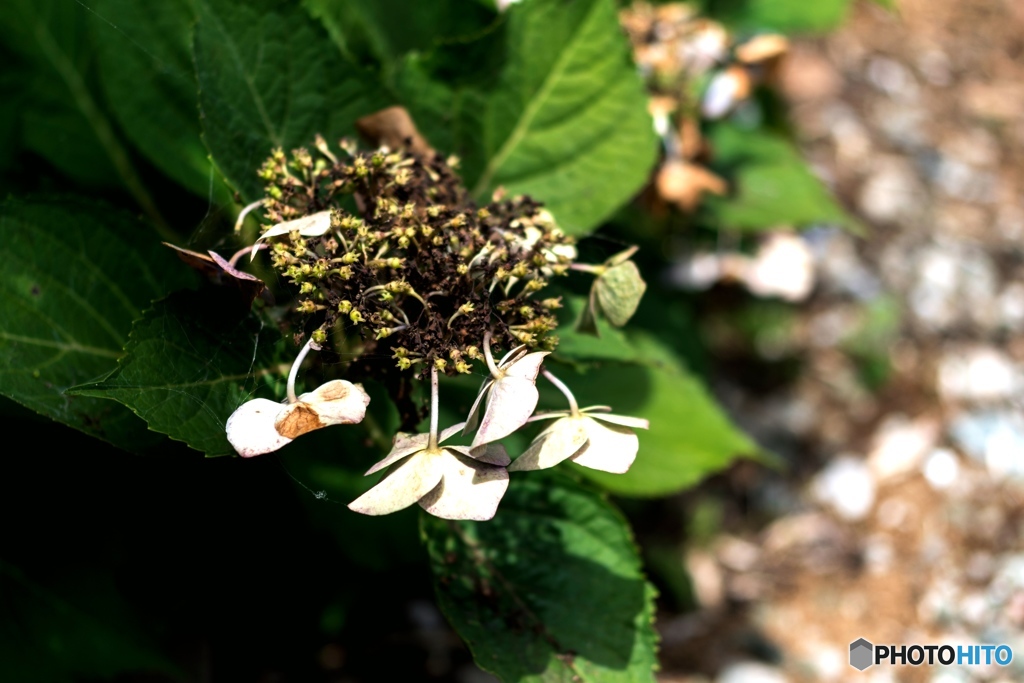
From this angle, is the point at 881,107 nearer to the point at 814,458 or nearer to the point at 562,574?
the point at 814,458

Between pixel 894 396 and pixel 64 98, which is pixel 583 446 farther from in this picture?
pixel 894 396

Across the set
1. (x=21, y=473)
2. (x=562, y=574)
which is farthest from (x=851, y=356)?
(x=21, y=473)

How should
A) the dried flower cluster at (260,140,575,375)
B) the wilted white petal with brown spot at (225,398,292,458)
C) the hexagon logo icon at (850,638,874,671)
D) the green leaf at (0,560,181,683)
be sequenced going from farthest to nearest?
the hexagon logo icon at (850,638,874,671) → the green leaf at (0,560,181,683) → the dried flower cluster at (260,140,575,375) → the wilted white petal with brown spot at (225,398,292,458)

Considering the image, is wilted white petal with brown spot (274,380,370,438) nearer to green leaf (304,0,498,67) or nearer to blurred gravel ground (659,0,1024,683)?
green leaf (304,0,498,67)

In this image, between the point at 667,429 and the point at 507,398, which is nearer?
the point at 507,398

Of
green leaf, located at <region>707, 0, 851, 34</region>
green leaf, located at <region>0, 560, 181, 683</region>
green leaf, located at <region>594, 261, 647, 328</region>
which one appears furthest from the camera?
green leaf, located at <region>707, 0, 851, 34</region>

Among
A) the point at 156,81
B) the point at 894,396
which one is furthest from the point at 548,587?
the point at 894,396

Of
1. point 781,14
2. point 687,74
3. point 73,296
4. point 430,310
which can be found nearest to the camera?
point 430,310

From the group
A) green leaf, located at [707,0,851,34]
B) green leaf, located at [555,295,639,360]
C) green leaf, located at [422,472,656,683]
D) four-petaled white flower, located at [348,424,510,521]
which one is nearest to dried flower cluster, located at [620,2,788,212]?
green leaf, located at [707,0,851,34]
